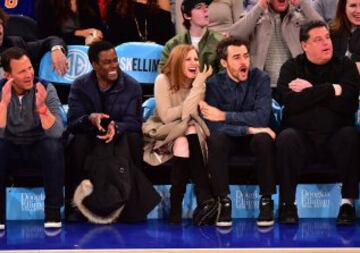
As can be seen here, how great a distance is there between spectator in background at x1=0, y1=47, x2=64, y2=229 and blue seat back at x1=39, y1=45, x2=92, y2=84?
2.48ft

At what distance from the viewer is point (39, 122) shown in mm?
5141

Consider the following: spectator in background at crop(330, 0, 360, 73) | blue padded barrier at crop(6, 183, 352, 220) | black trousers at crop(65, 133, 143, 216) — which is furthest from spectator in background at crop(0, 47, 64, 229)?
spectator in background at crop(330, 0, 360, 73)

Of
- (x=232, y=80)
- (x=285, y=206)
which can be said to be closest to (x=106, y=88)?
(x=232, y=80)

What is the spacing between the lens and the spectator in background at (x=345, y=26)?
18.8 ft

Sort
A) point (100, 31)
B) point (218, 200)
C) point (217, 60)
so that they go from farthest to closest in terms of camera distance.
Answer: point (100, 31)
point (217, 60)
point (218, 200)

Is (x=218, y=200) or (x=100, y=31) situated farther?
(x=100, y=31)

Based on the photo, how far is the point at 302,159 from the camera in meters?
5.11

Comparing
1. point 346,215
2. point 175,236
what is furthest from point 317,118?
point 175,236

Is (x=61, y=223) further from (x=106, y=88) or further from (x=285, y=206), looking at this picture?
(x=285, y=206)

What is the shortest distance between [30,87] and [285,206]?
5.51ft

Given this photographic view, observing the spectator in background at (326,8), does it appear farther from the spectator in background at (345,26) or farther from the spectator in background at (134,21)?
the spectator in background at (134,21)

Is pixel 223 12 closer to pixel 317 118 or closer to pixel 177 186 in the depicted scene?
Result: pixel 317 118

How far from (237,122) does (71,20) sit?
1766 millimetres

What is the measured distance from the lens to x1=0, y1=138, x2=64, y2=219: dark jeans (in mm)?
5035
